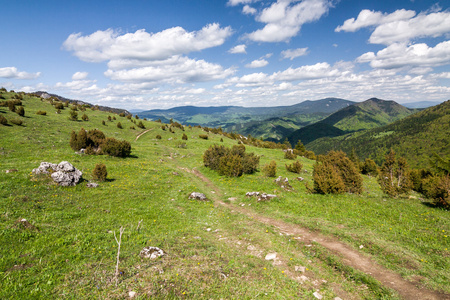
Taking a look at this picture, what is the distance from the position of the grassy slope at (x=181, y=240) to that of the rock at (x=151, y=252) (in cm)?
35

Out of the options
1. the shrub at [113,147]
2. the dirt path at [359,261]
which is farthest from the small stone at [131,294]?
the shrub at [113,147]

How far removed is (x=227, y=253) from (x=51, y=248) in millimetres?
8015

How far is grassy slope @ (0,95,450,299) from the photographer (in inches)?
284

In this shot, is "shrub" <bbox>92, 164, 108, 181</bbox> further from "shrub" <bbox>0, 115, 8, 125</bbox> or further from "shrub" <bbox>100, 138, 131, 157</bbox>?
"shrub" <bbox>0, 115, 8, 125</bbox>

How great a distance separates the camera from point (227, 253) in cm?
1016

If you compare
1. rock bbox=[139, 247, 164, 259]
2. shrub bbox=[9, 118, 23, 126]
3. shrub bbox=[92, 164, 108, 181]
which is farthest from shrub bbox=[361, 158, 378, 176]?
shrub bbox=[9, 118, 23, 126]

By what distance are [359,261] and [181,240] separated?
30.6 feet

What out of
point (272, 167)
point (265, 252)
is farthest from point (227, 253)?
point (272, 167)

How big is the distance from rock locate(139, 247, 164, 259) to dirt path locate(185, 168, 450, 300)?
817 cm

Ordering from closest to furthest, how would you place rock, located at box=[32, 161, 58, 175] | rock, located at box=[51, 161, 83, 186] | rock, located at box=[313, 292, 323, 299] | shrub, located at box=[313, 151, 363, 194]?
rock, located at box=[313, 292, 323, 299], rock, located at box=[51, 161, 83, 186], rock, located at box=[32, 161, 58, 175], shrub, located at box=[313, 151, 363, 194]

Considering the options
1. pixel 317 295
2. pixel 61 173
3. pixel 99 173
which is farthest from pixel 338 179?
pixel 61 173

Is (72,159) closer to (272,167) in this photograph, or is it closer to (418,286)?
(272,167)

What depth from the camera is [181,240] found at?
35.4ft

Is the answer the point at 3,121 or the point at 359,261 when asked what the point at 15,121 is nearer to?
the point at 3,121
